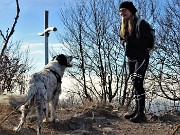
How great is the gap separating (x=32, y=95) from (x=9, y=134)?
0.68m

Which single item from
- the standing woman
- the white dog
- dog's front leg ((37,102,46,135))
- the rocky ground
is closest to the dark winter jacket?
the standing woman

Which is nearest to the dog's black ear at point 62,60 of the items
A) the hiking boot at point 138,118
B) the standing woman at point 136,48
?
the standing woman at point 136,48

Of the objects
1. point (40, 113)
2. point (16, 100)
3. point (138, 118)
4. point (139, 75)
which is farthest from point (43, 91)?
point (138, 118)

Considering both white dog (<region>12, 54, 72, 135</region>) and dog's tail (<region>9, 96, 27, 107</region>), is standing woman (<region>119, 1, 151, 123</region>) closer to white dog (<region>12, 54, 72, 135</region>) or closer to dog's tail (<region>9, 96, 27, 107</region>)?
white dog (<region>12, 54, 72, 135</region>)

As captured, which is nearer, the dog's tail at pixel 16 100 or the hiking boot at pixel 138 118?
the dog's tail at pixel 16 100

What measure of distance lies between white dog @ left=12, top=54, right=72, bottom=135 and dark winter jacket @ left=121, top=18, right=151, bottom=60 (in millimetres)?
1390

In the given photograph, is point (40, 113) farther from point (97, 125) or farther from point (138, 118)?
point (138, 118)

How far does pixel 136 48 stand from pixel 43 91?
1.87 metres

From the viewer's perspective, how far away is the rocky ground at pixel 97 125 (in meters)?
5.74

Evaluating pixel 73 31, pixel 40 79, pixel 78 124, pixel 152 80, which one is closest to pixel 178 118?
pixel 78 124

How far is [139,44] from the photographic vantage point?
604 cm

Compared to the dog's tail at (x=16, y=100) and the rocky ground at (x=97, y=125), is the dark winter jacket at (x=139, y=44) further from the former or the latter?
the dog's tail at (x=16, y=100)

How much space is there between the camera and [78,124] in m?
6.19

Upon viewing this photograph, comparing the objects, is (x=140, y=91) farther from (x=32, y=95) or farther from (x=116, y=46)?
(x=116, y=46)
